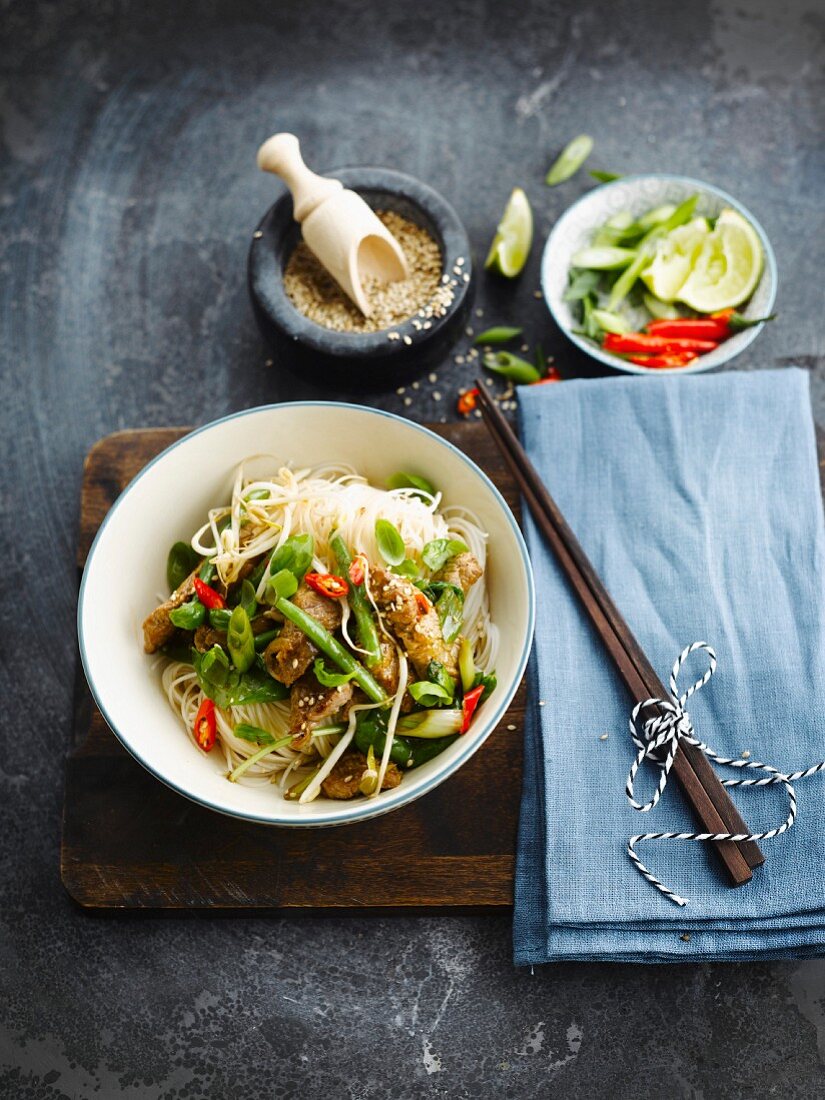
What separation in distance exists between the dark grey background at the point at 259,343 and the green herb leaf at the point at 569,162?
59mm

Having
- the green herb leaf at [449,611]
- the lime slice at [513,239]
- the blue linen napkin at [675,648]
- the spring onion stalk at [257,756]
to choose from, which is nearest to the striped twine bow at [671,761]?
the blue linen napkin at [675,648]

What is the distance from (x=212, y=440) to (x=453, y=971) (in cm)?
156

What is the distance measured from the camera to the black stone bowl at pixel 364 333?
3.05m

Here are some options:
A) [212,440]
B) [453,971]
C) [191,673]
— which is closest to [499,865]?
[453,971]

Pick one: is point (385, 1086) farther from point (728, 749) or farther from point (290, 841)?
point (728, 749)

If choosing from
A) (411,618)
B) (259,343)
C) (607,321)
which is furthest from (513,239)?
(411,618)

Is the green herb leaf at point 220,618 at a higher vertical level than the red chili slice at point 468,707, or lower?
higher

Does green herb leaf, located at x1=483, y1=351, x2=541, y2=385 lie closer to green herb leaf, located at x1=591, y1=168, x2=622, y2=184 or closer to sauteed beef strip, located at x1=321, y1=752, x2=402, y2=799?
green herb leaf, located at x1=591, y1=168, x2=622, y2=184

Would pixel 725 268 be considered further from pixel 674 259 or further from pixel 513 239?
pixel 513 239

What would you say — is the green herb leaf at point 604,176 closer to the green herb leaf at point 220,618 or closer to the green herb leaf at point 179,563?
the green herb leaf at point 179,563

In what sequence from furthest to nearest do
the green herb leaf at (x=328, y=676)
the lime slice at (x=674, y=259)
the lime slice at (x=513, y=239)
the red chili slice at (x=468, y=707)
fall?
the lime slice at (x=513, y=239) < the lime slice at (x=674, y=259) < the red chili slice at (x=468, y=707) < the green herb leaf at (x=328, y=676)

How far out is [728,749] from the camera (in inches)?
103

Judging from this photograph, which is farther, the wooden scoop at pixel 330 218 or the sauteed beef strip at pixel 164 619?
the wooden scoop at pixel 330 218

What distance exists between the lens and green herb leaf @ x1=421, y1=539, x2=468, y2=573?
2541 mm
